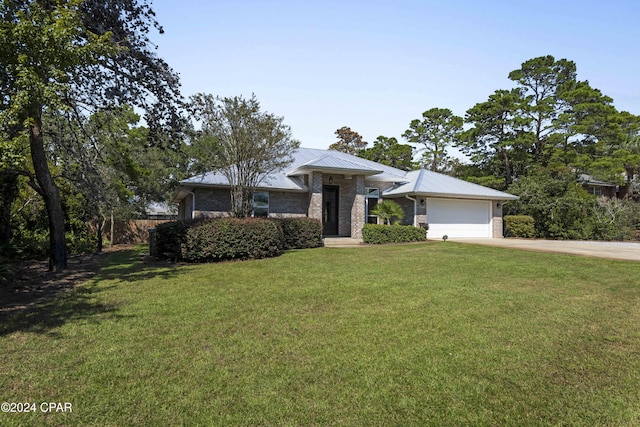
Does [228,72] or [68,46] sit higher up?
[228,72]

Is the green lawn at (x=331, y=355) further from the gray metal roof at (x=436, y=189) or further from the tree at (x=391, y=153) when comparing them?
the tree at (x=391, y=153)

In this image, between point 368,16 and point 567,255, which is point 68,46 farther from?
point 567,255

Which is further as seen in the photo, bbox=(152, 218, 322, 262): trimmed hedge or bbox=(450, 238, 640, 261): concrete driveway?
bbox=(450, 238, 640, 261): concrete driveway

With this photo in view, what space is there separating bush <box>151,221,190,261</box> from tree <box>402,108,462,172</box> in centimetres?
2902

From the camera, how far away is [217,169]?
46.3ft

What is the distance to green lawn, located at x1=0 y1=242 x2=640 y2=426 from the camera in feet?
8.62

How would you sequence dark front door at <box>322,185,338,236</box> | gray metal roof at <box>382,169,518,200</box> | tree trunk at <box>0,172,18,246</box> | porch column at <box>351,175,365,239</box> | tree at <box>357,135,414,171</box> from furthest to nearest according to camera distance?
tree at <box>357,135,414,171</box>, dark front door at <box>322,185,338,236</box>, gray metal roof at <box>382,169,518,200</box>, porch column at <box>351,175,365,239</box>, tree trunk at <box>0,172,18,246</box>

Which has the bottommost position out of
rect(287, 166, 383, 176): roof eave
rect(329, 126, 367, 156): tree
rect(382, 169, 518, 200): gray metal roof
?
rect(382, 169, 518, 200): gray metal roof

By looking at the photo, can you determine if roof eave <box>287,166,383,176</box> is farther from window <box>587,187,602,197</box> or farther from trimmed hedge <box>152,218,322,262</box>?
window <box>587,187,602,197</box>

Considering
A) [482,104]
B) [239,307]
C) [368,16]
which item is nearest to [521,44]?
[368,16]

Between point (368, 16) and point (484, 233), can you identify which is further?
point (484, 233)

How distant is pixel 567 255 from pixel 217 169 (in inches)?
515

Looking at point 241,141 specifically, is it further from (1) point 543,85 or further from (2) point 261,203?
(1) point 543,85

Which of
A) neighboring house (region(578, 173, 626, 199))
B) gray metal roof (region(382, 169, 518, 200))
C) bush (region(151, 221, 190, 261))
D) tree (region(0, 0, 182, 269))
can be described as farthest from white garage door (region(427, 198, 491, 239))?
neighboring house (region(578, 173, 626, 199))
